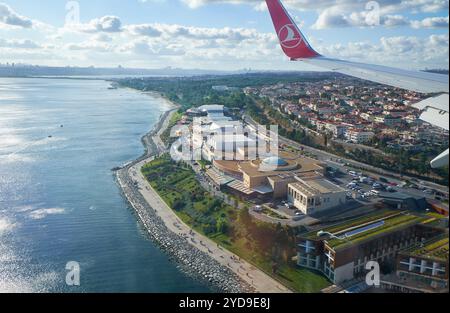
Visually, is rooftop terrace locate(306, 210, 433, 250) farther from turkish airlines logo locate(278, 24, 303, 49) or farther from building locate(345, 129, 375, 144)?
building locate(345, 129, 375, 144)

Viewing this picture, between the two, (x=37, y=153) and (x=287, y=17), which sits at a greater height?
(x=287, y=17)

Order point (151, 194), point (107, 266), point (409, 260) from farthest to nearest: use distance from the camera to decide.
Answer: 1. point (151, 194)
2. point (107, 266)
3. point (409, 260)

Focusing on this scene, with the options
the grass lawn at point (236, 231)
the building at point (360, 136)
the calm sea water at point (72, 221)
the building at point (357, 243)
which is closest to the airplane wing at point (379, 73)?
the building at point (357, 243)

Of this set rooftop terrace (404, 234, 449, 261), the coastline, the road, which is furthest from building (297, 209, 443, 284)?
the road

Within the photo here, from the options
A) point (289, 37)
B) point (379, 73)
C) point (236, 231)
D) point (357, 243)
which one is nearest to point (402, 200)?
point (357, 243)

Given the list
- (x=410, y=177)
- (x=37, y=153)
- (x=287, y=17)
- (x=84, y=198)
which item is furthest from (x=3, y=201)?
(x=410, y=177)
